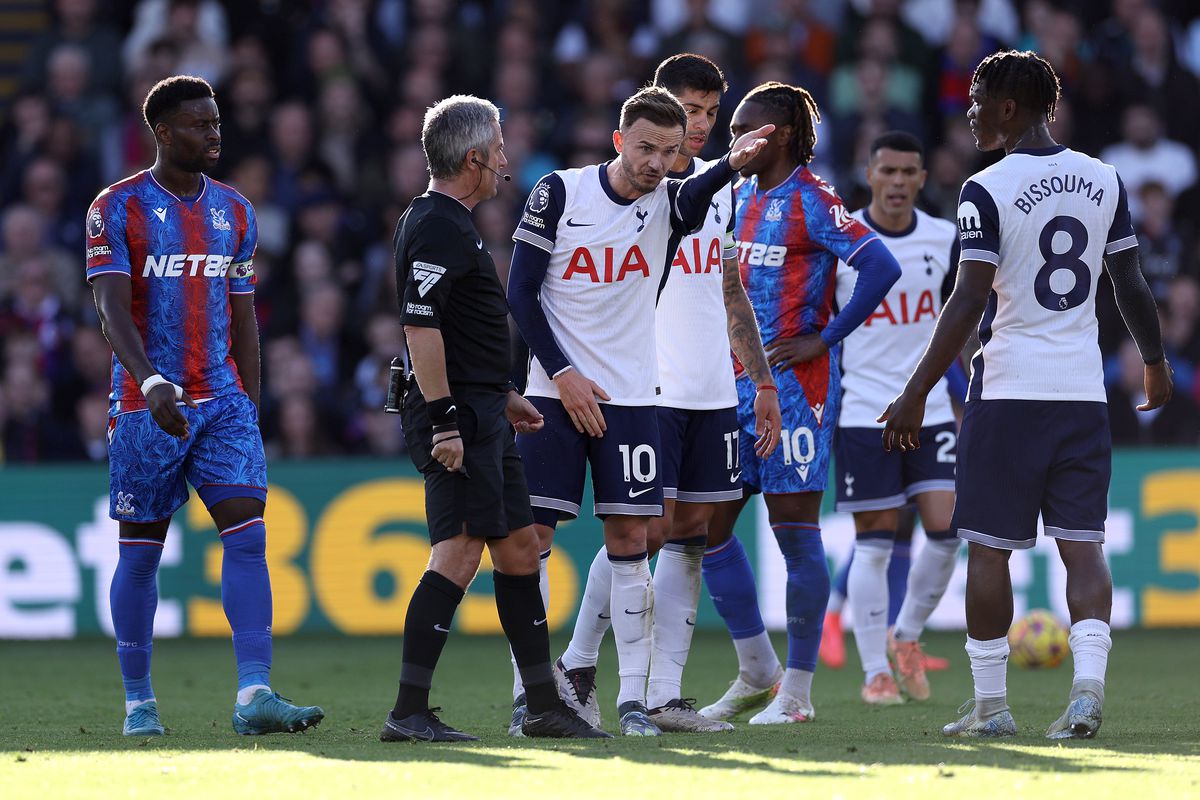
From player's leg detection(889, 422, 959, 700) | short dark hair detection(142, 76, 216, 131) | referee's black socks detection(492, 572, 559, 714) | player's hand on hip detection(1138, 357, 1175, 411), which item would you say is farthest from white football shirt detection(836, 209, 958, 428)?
short dark hair detection(142, 76, 216, 131)

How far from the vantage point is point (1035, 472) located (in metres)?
5.92

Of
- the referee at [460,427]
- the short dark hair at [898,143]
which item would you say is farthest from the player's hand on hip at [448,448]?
the short dark hair at [898,143]

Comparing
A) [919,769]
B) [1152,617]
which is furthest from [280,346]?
[919,769]

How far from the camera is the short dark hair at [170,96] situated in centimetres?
647

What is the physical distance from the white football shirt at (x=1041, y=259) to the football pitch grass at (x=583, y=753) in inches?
46.8

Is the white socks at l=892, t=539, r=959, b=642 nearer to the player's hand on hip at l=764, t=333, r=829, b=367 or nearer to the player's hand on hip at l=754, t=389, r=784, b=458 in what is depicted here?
the player's hand on hip at l=764, t=333, r=829, b=367

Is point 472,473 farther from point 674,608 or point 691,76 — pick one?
point 691,76

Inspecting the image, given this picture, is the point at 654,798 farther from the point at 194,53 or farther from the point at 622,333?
the point at 194,53

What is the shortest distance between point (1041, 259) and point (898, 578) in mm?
3501

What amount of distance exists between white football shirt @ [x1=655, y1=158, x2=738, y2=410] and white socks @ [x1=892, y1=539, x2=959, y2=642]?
79.7 inches

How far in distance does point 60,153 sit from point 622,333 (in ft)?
31.7

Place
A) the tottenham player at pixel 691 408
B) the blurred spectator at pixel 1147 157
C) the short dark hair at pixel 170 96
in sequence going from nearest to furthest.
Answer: the short dark hair at pixel 170 96, the tottenham player at pixel 691 408, the blurred spectator at pixel 1147 157

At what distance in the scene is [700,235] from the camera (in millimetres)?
6934

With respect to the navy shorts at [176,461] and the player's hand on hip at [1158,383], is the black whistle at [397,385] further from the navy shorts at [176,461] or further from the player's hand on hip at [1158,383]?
the player's hand on hip at [1158,383]
